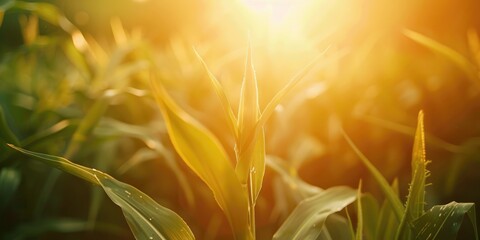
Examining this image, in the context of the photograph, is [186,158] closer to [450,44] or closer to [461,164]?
[461,164]

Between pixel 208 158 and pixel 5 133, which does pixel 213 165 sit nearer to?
pixel 208 158

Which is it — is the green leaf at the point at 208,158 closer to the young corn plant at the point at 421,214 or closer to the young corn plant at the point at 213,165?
the young corn plant at the point at 213,165

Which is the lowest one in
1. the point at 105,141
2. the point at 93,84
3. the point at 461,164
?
the point at 461,164

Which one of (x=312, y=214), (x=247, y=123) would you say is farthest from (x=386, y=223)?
(x=247, y=123)

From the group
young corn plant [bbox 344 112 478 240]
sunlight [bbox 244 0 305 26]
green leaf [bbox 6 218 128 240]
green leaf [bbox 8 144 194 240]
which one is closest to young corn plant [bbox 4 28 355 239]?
green leaf [bbox 8 144 194 240]

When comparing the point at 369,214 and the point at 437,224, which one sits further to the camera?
the point at 369,214

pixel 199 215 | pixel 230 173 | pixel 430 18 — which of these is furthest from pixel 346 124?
pixel 430 18
